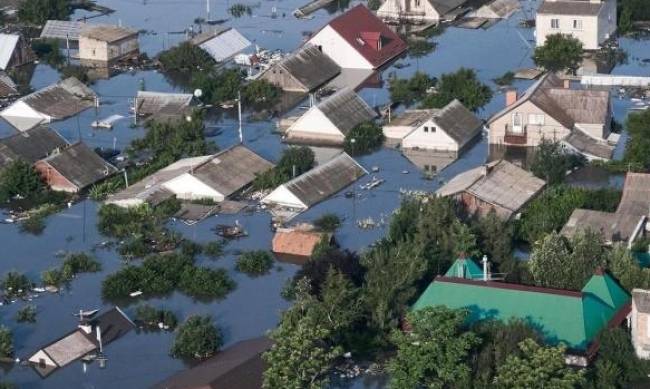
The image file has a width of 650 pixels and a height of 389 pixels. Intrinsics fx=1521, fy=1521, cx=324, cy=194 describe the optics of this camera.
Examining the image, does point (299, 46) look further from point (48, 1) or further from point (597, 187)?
point (597, 187)

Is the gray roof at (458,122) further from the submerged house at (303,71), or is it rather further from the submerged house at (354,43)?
the submerged house at (354,43)

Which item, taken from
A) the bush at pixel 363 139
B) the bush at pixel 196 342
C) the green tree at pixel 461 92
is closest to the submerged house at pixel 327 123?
the bush at pixel 363 139

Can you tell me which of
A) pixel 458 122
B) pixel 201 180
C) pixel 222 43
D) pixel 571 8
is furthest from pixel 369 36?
pixel 201 180

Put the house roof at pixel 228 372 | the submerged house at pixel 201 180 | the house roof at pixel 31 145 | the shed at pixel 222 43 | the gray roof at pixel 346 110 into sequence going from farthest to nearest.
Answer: the shed at pixel 222 43 → the gray roof at pixel 346 110 → the house roof at pixel 31 145 → the submerged house at pixel 201 180 → the house roof at pixel 228 372

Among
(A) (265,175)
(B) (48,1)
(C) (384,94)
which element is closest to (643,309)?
(A) (265,175)

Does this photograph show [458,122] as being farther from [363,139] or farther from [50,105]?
[50,105]

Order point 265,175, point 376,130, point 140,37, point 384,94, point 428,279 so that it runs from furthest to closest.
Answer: point 140,37, point 384,94, point 376,130, point 265,175, point 428,279

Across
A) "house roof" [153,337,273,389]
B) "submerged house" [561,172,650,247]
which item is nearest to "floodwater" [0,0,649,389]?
"house roof" [153,337,273,389]
